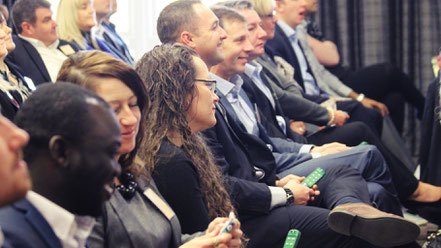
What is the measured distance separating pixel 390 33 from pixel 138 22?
213cm

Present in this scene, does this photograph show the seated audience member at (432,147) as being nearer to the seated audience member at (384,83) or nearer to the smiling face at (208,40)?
the smiling face at (208,40)

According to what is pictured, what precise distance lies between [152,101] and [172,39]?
85 centimetres

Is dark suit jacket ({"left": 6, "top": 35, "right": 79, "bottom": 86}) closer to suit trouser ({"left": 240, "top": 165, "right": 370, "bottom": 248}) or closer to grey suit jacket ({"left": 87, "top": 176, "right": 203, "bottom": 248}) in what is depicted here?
suit trouser ({"left": 240, "top": 165, "right": 370, "bottom": 248})

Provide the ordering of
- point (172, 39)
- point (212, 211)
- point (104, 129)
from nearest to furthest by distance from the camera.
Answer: point (104, 129) < point (212, 211) < point (172, 39)

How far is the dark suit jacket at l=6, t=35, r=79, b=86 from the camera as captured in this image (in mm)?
3553

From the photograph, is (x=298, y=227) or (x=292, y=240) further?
(x=298, y=227)

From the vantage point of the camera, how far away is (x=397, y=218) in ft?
7.24

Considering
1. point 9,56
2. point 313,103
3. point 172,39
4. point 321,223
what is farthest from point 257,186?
point 9,56

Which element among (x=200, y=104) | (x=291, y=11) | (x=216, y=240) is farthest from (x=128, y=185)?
(x=291, y=11)

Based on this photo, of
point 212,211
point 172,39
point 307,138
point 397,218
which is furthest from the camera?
point 307,138

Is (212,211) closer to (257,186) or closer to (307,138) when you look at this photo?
(257,186)

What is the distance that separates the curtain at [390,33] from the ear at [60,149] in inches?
188

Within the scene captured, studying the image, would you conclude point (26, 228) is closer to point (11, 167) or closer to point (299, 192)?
point (11, 167)

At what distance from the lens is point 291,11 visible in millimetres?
4383
